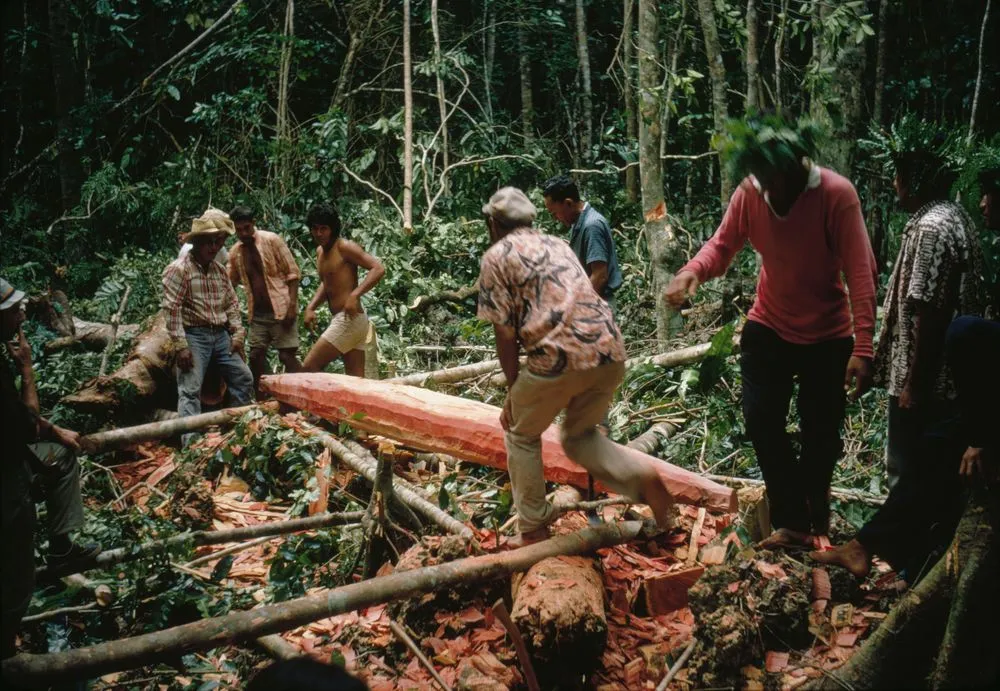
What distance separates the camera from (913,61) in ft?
40.7

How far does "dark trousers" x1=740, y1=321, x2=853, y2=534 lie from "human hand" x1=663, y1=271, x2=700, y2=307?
39 cm

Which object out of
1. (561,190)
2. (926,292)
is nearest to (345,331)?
(561,190)

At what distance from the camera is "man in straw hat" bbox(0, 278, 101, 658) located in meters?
3.25

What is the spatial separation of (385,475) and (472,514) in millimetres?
781

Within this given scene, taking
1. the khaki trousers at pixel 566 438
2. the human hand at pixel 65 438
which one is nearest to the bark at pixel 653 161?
the khaki trousers at pixel 566 438

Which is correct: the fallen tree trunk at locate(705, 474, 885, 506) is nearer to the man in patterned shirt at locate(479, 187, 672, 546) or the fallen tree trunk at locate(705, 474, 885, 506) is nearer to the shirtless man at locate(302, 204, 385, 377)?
the man in patterned shirt at locate(479, 187, 672, 546)

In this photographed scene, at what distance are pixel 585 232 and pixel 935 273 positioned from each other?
8.54ft

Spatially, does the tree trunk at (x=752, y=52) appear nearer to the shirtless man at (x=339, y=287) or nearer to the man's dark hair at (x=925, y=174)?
the shirtless man at (x=339, y=287)

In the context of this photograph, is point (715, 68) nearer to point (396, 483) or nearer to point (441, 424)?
point (441, 424)

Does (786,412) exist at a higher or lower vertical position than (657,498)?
higher

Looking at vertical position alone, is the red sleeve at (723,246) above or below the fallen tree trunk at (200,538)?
above

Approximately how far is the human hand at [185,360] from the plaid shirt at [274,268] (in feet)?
3.12

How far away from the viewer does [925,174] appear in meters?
3.53

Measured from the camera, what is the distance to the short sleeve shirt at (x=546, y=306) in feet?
12.0
